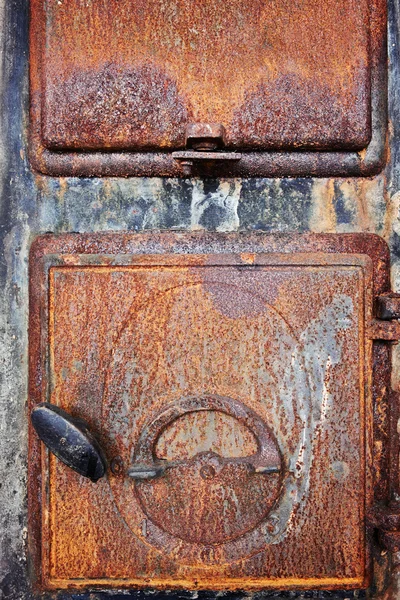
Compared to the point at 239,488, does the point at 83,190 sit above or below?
above

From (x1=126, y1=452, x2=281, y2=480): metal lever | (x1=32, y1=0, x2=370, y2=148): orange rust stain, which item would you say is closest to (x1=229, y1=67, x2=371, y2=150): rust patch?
(x1=32, y1=0, x2=370, y2=148): orange rust stain

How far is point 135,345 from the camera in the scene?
1.04m

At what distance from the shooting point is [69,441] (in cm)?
96

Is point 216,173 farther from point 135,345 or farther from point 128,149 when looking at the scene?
point 135,345

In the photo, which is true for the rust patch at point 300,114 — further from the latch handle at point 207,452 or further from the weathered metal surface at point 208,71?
the latch handle at point 207,452

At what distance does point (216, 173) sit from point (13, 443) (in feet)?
2.42

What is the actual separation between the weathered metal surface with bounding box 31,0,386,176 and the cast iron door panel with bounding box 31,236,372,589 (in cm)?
29


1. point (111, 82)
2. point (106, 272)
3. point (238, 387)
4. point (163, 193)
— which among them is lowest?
point (238, 387)

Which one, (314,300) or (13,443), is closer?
(314,300)

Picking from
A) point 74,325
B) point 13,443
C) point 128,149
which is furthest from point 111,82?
point 13,443

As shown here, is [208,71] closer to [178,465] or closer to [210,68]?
[210,68]

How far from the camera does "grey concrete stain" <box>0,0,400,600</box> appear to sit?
1123mm

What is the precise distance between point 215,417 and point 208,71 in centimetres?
70

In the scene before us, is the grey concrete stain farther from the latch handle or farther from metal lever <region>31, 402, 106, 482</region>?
the latch handle
